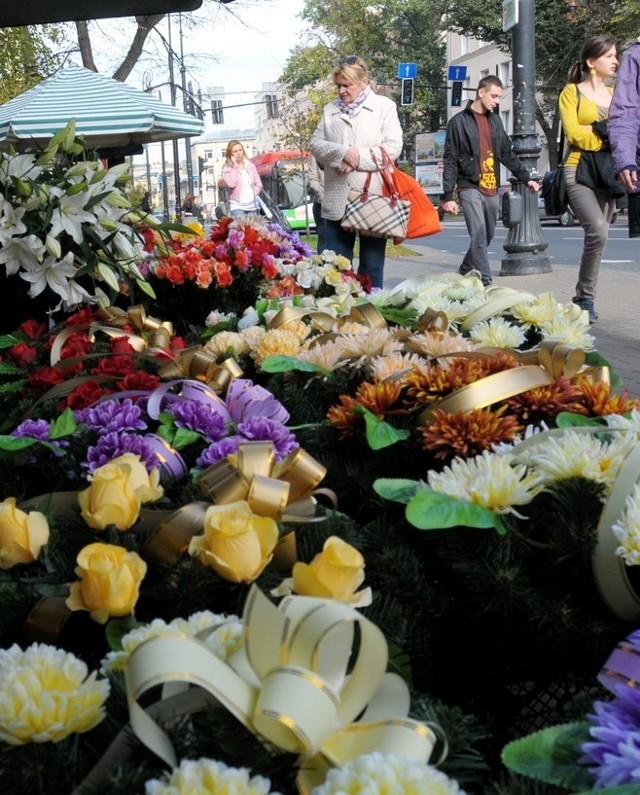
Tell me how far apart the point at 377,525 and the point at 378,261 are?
5046 millimetres

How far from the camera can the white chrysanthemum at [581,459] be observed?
3.20 feet

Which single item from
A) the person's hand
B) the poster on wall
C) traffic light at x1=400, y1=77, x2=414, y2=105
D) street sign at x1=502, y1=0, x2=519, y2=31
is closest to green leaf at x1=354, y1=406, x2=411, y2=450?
the person's hand

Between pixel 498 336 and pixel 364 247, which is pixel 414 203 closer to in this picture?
pixel 364 247

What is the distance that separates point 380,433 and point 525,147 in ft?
39.1

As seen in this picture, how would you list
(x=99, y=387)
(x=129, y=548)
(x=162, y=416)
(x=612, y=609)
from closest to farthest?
(x=612, y=609) < (x=129, y=548) < (x=162, y=416) < (x=99, y=387)

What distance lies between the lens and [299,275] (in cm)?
332

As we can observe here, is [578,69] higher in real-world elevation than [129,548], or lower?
higher

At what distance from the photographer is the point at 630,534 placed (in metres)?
0.84

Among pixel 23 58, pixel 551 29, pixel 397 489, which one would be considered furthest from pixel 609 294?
pixel 551 29

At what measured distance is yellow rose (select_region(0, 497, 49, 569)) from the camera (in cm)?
103

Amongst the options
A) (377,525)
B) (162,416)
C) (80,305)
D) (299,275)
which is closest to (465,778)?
(377,525)

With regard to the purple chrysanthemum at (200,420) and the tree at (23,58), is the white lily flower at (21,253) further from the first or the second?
the tree at (23,58)

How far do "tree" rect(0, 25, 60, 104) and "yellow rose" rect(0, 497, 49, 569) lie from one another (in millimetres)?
17440

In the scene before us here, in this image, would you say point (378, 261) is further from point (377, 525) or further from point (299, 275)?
point (377, 525)
